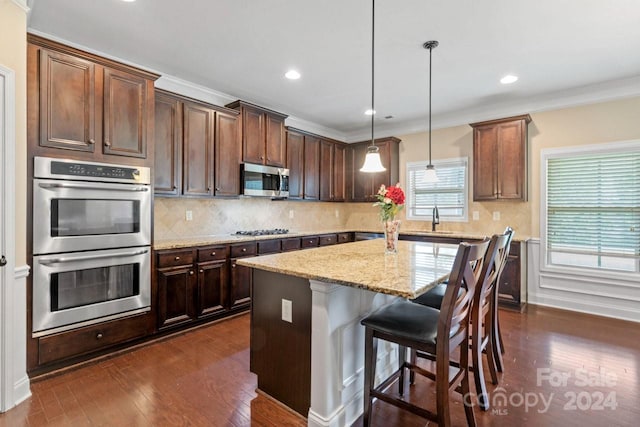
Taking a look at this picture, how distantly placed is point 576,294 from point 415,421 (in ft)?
11.0

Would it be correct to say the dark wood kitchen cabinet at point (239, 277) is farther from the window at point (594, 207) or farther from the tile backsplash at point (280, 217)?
the window at point (594, 207)

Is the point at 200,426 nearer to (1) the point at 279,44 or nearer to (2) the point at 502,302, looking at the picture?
(1) the point at 279,44

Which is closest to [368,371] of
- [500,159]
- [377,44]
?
[377,44]

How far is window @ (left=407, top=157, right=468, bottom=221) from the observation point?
193 inches

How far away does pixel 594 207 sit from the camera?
3891 mm

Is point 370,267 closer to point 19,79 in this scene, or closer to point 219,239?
point 219,239

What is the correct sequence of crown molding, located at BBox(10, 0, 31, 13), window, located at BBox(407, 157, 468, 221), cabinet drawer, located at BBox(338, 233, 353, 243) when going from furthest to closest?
1. cabinet drawer, located at BBox(338, 233, 353, 243)
2. window, located at BBox(407, 157, 468, 221)
3. crown molding, located at BBox(10, 0, 31, 13)

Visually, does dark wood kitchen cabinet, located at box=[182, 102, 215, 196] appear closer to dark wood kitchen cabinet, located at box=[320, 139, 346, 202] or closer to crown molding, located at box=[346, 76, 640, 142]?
dark wood kitchen cabinet, located at box=[320, 139, 346, 202]

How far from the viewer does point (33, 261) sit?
225 centimetres

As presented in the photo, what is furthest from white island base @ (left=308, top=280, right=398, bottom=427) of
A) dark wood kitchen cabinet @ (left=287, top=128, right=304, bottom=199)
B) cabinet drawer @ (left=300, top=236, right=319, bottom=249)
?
dark wood kitchen cabinet @ (left=287, top=128, right=304, bottom=199)

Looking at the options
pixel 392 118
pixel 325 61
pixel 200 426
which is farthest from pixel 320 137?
pixel 200 426

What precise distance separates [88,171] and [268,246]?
2032mm

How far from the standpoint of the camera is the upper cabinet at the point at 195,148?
3256 millimetres

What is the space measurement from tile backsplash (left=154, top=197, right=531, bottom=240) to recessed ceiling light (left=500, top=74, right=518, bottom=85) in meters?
1.64
